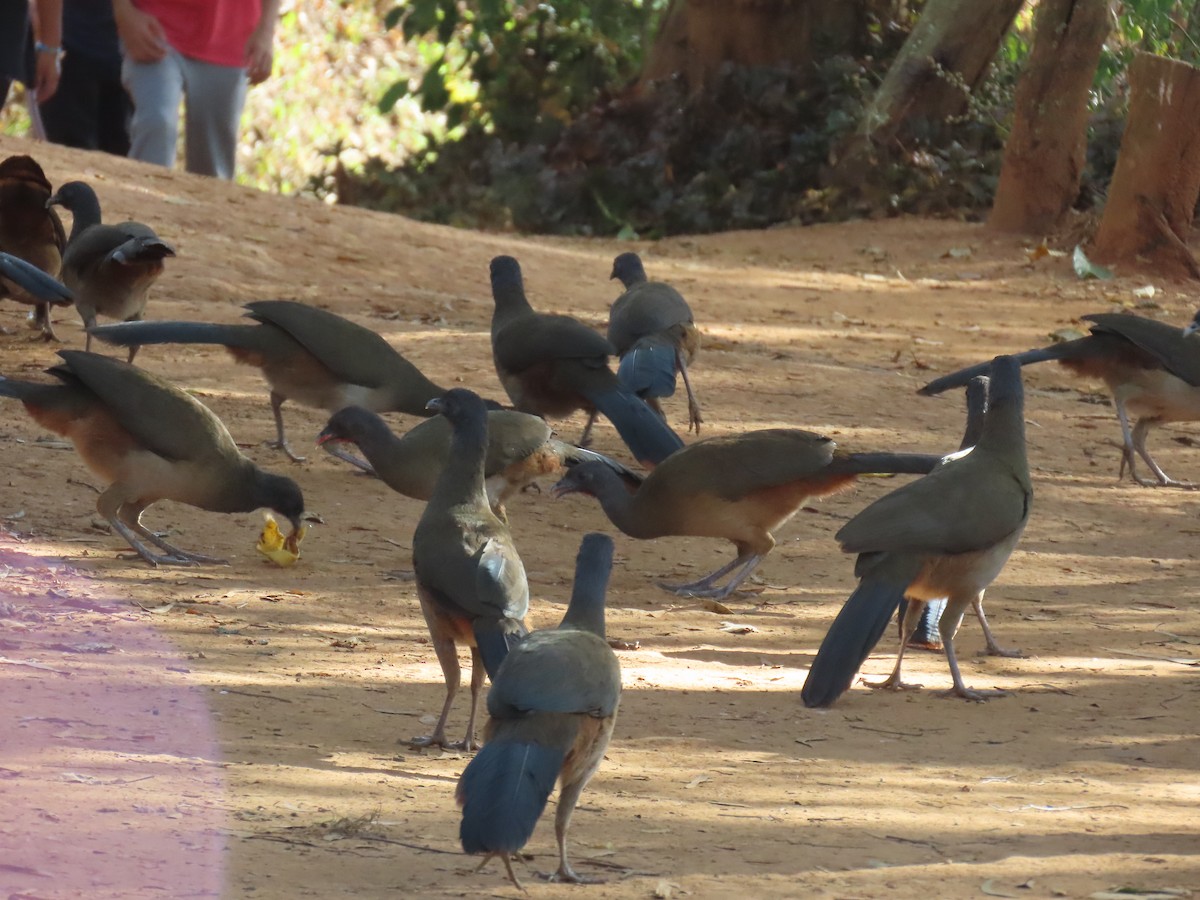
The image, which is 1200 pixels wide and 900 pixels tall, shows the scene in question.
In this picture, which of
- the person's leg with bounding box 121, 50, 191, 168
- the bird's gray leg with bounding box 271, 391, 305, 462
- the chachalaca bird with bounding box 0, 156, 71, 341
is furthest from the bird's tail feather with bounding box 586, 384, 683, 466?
the person's leg with bounding box 121, 50, 191, 168

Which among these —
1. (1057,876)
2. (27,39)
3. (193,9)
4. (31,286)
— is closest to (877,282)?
(193,9)

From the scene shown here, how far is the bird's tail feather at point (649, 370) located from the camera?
7.32m

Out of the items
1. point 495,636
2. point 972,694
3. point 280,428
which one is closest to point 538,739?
point 495,636

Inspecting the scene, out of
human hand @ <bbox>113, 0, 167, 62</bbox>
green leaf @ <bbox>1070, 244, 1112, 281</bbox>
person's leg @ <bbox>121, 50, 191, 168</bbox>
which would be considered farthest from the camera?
green leaf @ <bbox>1070, 244, 1112, 281</bbox>

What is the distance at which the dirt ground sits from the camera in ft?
11.4

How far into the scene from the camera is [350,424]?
20.9ft

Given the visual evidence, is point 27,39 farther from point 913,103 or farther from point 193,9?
point 913,103

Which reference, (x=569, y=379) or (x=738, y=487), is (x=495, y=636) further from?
(x=569, y=379)

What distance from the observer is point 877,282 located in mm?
12875

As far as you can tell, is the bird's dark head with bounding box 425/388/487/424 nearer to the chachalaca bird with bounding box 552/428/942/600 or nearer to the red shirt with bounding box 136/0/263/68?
the chachalaca bird with bounding box 552/428/942/600

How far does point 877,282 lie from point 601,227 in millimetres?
4294

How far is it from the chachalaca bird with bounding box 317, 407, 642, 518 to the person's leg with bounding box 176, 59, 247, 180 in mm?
5826

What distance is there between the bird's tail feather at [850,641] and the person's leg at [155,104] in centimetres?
779

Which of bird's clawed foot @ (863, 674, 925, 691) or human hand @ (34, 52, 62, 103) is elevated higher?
human hand @ (34, 52, 62, 103)
